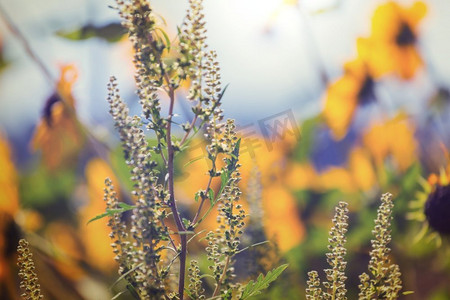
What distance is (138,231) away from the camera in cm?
53

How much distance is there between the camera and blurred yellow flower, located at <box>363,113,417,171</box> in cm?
76

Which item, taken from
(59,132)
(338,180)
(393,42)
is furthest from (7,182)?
(393,42)

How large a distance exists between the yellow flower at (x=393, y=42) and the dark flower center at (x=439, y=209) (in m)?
0.19

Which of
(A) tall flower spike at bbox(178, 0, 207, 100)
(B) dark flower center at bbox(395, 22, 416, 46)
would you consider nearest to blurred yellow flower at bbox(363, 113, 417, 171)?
(B) dark flower center at bbox(395, 22, 416, 46)

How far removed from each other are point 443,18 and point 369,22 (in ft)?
0.38

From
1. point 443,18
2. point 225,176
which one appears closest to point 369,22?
point 443,18

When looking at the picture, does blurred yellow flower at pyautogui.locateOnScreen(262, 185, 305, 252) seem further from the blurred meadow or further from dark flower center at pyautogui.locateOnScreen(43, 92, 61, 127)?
dark flower center at pyautogui.locateOnScreen(43, 92, 61, 127)

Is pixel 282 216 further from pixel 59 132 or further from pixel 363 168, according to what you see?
pixel 59 132

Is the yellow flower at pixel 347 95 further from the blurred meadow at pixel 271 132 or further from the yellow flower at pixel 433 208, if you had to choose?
the yellow flower at pixel 433 208

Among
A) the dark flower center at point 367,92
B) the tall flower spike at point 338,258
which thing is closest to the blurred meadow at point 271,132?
the dark flower center at point 367,92

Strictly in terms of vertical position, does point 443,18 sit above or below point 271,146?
above

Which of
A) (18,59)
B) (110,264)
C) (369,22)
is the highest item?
(18,59)

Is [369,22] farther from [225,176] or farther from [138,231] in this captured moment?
[138,231]

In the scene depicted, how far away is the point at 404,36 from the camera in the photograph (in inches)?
29.1
